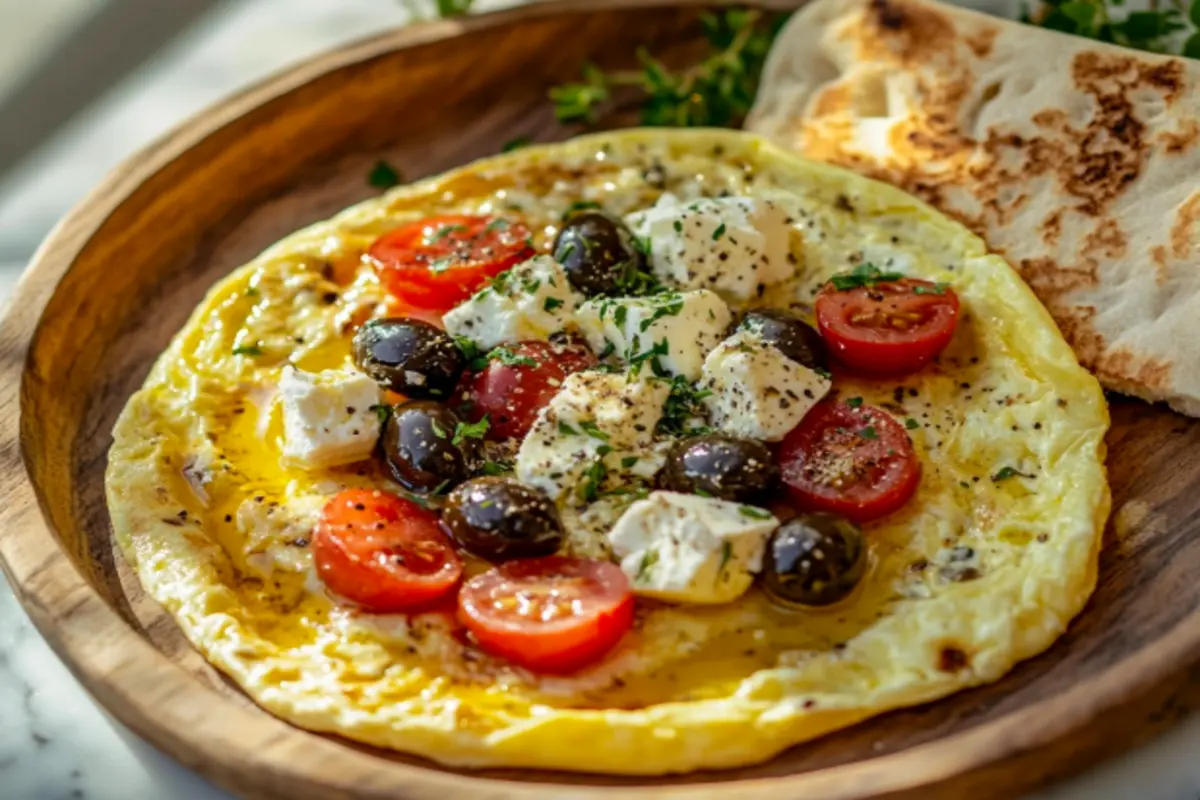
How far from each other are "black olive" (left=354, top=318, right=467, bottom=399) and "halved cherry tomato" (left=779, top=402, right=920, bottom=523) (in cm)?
118

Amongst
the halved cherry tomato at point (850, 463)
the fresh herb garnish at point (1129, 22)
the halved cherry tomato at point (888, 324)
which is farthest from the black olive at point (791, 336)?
the fresh herb garnish at point (1129, 22)

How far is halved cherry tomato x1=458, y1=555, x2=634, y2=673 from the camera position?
3.93m

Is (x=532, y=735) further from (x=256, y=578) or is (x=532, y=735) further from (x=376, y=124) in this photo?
(x=376, y=124)

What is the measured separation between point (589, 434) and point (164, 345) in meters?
2.10

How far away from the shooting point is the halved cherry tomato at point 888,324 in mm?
4797

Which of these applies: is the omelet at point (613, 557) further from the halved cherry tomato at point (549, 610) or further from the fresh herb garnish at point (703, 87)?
the fresh herb garnish at point (703, 87)

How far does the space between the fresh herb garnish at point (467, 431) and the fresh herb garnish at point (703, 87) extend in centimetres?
231

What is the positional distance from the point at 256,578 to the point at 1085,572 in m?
2.57

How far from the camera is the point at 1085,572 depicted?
415 cm

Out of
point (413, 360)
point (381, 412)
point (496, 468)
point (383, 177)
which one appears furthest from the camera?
point (383, 177)

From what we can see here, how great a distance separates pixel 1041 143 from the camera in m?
5.43

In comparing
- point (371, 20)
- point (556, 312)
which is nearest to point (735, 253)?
point (556, 312)

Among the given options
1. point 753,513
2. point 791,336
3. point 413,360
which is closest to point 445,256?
point 413,360

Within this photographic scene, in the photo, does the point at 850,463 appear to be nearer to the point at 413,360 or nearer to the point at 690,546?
the point at 690,546
